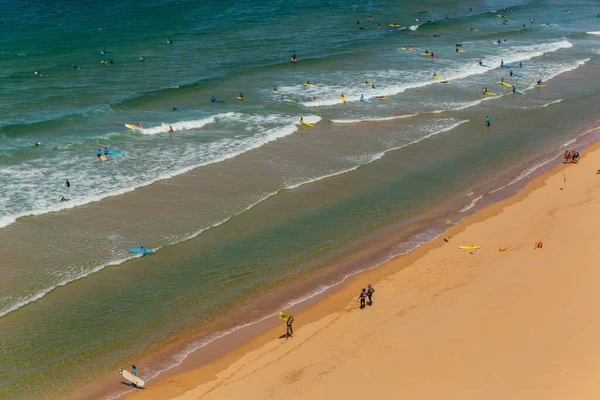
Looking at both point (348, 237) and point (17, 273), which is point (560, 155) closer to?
point (348, 237)

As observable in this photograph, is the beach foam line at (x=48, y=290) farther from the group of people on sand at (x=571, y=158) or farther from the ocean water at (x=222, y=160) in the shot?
the group of people on sand at (x=571, y=158)

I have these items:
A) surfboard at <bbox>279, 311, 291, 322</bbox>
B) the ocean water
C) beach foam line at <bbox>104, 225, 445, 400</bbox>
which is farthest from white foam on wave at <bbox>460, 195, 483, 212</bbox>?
surfboard at <bbox>279, 311, 291, 322</bbox>

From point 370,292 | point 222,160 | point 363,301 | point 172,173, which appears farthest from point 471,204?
point 172,173

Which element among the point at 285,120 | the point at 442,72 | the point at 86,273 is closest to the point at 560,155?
the point at 285,120

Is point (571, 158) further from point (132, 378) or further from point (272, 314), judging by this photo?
point (132, 378)

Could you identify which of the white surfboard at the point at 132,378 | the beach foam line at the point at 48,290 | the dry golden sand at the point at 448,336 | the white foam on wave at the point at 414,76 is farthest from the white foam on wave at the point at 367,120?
the white surfboard at the point at 132,378
